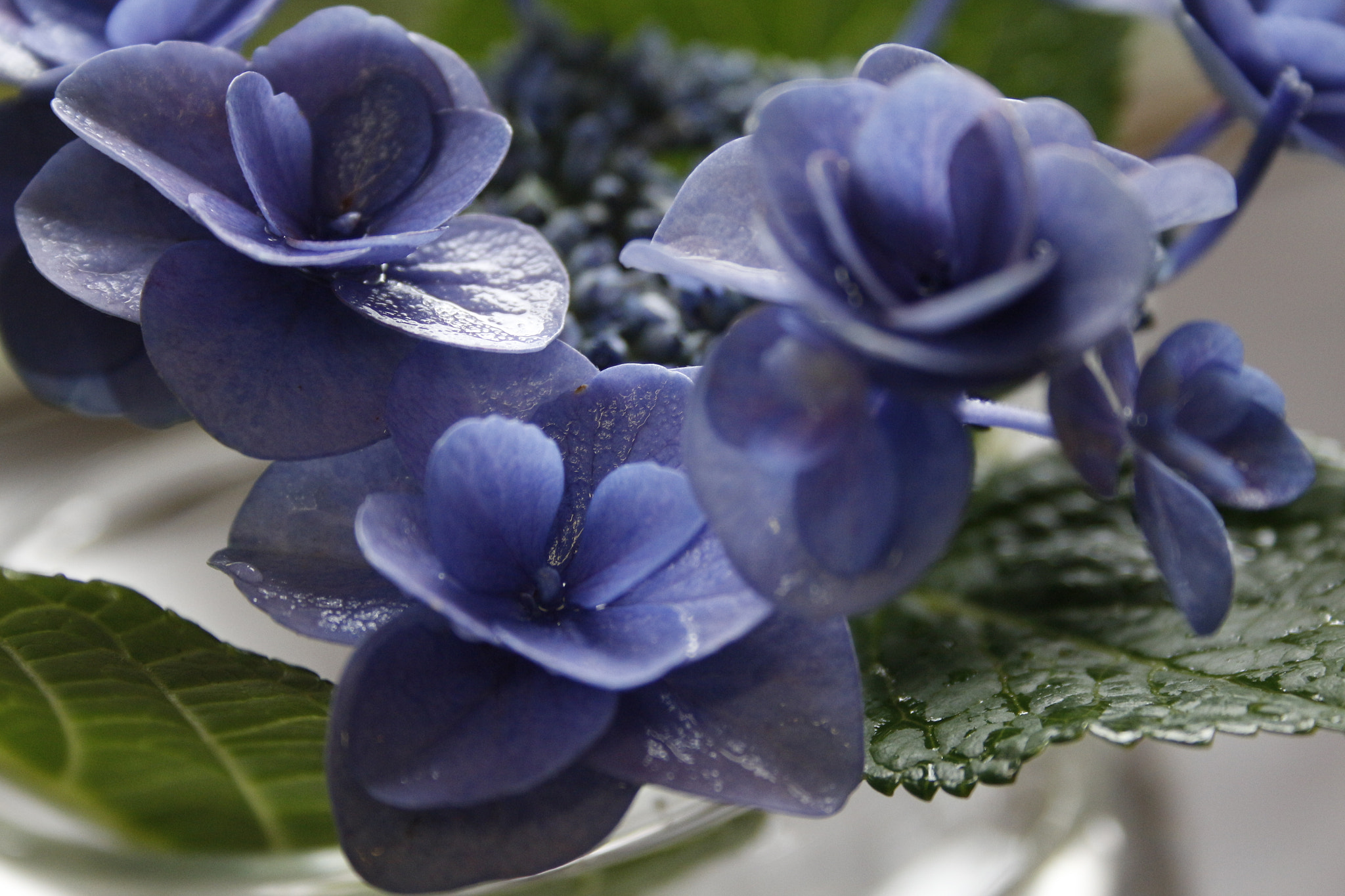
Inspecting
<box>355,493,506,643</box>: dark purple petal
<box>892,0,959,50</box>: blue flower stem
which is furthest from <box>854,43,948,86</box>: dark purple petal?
<box>892,0,959,50</box>: blue flower stem

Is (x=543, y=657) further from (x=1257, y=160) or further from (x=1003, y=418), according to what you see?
(x=1257, y=160)

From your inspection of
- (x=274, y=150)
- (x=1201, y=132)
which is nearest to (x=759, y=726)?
(x=274, y=150)

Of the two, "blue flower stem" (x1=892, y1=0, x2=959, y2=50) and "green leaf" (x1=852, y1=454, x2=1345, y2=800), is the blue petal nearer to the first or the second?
"green leaf" (x1=852, y1=454, x2=1345, y2=800)

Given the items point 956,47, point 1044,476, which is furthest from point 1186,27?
point 956,47

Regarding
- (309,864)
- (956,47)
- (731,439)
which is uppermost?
(731,439)

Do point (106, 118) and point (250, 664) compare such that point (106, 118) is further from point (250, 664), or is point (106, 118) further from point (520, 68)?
point (520, 68)

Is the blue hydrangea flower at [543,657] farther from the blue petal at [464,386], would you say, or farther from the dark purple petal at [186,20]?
the dark purple petal at [186,20]

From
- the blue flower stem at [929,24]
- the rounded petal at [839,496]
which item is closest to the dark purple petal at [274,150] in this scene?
the rounded petal at [839,496]

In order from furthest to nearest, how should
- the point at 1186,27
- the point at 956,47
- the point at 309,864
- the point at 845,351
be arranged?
the point at 956,47
the point at 309,864
the point at 1186,27
the point at 845,351
